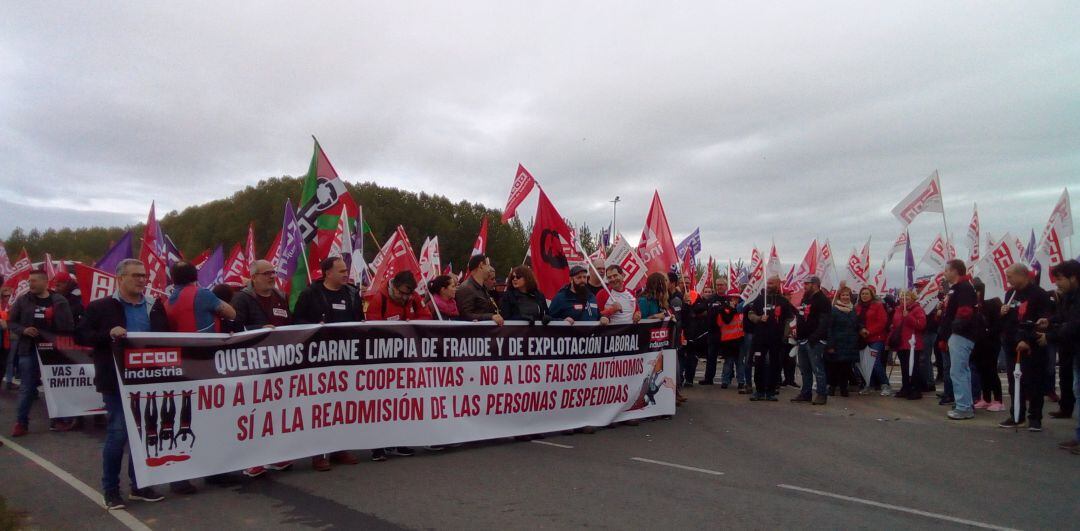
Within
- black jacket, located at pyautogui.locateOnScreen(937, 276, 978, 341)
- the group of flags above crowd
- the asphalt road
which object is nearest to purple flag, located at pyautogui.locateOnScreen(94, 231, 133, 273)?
the group of flags above crowd

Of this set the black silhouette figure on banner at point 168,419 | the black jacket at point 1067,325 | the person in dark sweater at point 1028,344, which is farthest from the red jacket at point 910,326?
the black silhouette figure on banner at point 168,419

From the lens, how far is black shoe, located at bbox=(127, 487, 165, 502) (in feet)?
18.5

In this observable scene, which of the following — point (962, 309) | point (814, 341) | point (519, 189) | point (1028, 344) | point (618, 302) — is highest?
point (519, 189)

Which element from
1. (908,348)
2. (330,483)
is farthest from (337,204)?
(908,348)

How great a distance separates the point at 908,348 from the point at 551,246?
676 cm

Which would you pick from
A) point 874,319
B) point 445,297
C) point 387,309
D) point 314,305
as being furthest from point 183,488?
point 874,319

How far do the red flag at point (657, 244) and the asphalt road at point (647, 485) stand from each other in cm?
384

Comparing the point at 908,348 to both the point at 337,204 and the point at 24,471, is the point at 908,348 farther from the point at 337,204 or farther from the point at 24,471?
the point at 24,471

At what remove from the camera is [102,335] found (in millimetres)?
5453

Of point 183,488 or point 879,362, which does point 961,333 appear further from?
point 183,488

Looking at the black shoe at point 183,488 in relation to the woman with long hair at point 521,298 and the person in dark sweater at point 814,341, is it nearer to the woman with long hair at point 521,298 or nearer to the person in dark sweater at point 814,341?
the woman with long hair at point 521,298

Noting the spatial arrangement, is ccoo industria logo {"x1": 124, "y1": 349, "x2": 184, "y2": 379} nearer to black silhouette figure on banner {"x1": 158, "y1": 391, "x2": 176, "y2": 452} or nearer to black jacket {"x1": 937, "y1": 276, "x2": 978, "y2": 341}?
black silhouette figure on banner {"x1": 158, "y1": 391, "x2": 176, "y2": 452}

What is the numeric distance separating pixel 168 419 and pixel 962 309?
9.34 m

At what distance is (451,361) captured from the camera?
754 cm
